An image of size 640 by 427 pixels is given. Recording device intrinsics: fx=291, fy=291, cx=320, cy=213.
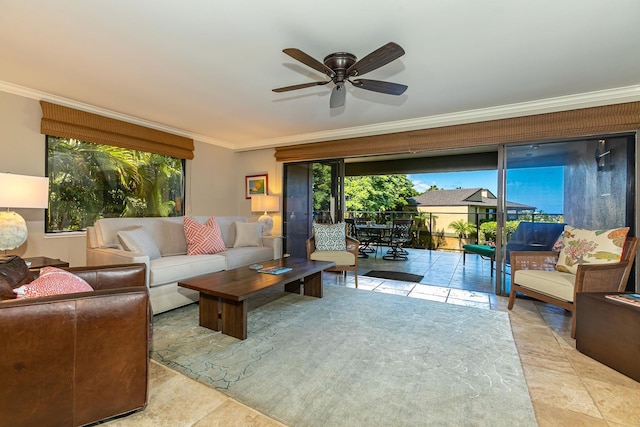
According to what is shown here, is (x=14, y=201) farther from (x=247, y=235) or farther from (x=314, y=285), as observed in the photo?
(x=314, y=285)

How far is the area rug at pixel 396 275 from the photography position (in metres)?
4.45

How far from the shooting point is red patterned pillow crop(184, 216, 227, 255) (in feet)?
11.6

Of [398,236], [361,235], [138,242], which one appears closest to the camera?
[138,242]

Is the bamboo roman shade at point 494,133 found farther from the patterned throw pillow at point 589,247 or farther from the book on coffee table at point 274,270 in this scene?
the book on coffee table at point 274,270

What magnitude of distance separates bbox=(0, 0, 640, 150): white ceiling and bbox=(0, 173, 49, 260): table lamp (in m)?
1.04

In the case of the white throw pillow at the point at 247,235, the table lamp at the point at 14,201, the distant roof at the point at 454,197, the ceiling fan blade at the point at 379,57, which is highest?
the ceiling fan blade at the point at 379,57

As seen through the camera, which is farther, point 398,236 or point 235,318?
point 398,236

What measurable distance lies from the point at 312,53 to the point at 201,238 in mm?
2444

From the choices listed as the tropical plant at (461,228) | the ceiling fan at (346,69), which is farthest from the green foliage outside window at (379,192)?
the ceiling fan at (346,69)

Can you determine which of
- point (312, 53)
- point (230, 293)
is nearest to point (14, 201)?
point (230, 293)

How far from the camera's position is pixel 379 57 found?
1917 millimetres

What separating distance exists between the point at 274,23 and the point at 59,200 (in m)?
3.50

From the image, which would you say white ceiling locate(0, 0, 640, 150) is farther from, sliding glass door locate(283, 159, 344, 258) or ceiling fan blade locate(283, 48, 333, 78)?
sliding glass door locate(283, 159, 344, 258)

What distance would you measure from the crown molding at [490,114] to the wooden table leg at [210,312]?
3.16m
